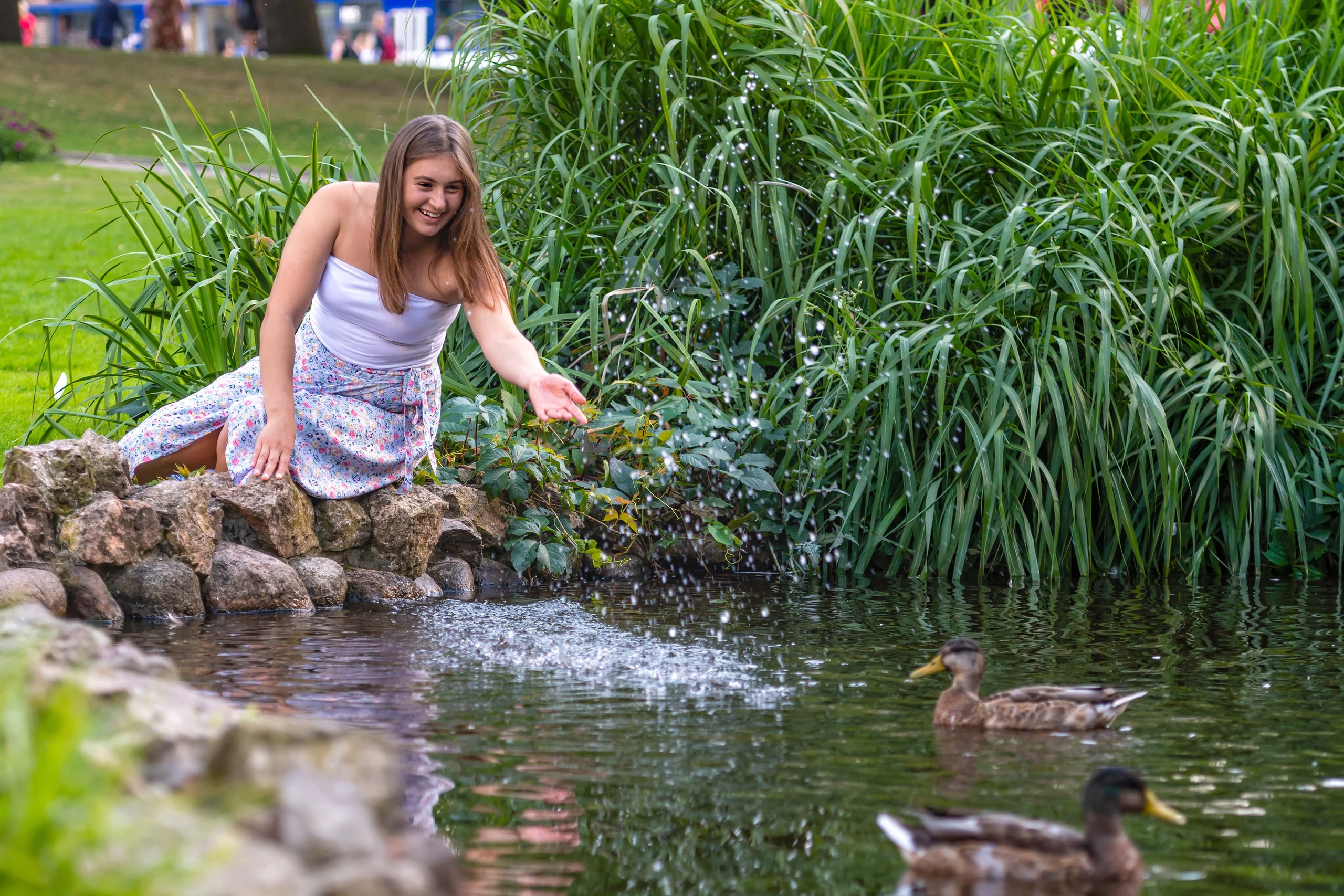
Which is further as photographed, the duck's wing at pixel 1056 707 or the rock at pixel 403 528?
the rock at pixel 403 528

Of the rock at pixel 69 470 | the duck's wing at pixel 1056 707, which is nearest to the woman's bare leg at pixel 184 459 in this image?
the rock at pixel 69 470

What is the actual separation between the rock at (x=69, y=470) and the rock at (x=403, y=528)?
3.28ft

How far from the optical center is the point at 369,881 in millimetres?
1878

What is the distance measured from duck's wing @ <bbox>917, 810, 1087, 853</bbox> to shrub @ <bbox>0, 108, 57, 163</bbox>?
22.5 meters

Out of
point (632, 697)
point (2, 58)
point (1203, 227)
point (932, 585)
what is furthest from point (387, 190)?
point (2, 58)

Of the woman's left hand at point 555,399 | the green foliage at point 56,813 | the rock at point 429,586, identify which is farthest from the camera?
the rock at point 429,586

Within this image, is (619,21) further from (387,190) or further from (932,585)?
(932,585)

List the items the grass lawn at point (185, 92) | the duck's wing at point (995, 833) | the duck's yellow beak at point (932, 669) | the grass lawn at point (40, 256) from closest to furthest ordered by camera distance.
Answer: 1. the duck's wing at point (995, 833)
2. the duck's yellow beak at point (932, 669)
3. the grass lawn at point (40, 256)
4. the grass lawn at point (185, 92)

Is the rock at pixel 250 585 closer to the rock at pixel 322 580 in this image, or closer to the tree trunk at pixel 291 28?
the rock at pixel 322 580

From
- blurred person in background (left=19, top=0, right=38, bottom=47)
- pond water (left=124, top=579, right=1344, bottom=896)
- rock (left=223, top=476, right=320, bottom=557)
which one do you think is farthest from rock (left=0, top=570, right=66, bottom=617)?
blurred person in background (left=19, top=0, right=38, bottom=47)

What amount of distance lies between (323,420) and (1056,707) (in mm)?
3174

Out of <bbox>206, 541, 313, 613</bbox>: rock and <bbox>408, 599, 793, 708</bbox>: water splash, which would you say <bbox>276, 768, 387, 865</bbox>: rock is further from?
<bbox>206, 541, 313, 613</bbox>: rock

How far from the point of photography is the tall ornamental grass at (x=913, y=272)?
6500mm

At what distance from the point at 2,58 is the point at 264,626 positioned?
29571 millimetres
